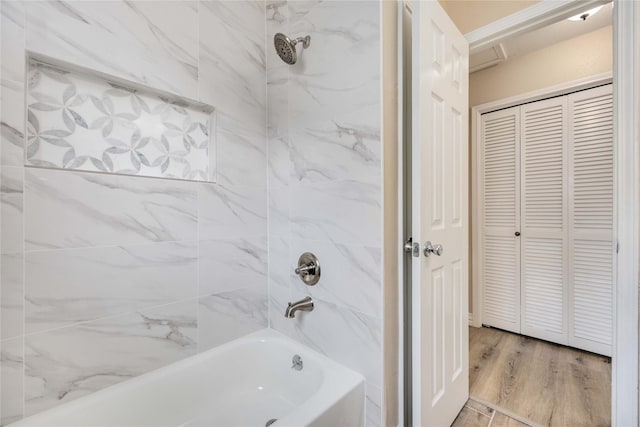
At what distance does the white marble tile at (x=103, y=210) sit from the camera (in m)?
0.99

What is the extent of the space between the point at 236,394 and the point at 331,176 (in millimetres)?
1215

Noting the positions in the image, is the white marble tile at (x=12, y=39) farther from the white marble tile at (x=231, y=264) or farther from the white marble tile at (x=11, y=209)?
the white marble tile at (x=231, y=264)

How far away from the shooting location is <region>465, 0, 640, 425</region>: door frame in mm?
1067

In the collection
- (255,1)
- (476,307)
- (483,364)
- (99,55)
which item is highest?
(255,1)

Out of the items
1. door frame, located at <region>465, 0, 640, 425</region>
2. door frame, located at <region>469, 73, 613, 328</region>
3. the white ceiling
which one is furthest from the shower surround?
door frame, located at <region>469, 73, 613, 328</region>

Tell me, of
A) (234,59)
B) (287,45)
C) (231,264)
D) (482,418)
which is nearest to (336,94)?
(287,45)

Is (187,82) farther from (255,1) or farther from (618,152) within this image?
(618,152)

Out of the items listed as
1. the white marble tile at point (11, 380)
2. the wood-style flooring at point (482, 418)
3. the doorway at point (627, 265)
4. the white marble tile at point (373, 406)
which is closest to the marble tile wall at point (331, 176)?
the white marble tile at point (373, 406)

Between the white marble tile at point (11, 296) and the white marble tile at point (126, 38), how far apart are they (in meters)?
0.74

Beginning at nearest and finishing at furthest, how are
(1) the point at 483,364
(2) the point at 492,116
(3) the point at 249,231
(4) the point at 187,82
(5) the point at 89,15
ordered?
1. (5) the point at 89,15
2. (4) the point at 187,82
3. (3) the point at 249,231
4. (1) the point at 483,364
5. (2) the point at 492,116

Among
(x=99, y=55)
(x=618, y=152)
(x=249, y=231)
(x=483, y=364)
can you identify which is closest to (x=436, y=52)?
(x=618, y=152)

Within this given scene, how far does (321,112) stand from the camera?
1.35 m

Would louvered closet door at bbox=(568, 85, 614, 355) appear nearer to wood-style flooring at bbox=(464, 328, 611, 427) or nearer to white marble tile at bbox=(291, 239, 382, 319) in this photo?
wood-style flooring at bbox=(464, 328, 611, 427)

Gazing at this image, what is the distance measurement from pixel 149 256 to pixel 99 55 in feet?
2.73
